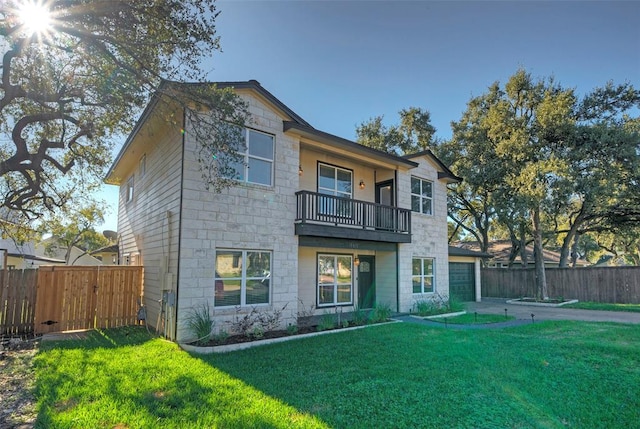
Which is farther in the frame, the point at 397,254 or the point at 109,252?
the point at 109,252

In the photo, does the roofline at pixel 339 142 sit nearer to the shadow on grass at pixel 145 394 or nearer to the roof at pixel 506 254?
the shadow on grass at pixel 145 394

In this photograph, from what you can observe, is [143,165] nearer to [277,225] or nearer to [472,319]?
[277,225]

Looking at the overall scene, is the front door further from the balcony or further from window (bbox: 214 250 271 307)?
window (bbox: 214 250 271 307)

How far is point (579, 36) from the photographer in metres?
11.6

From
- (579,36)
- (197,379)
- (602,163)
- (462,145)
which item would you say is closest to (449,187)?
(462,145)

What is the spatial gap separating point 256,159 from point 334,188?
3957 millimetres

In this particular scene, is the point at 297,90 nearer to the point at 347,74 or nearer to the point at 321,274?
the point at 347,74

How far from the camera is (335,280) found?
1287cm

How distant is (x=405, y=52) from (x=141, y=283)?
39.9ft

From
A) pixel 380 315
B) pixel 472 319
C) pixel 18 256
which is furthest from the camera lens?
pixel 18 256

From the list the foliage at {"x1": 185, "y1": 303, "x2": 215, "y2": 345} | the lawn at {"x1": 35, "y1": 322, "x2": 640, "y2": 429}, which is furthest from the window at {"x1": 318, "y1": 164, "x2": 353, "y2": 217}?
the foliage at {"x1": 185, "y1": 303, "x2": 215, "y2": 345}

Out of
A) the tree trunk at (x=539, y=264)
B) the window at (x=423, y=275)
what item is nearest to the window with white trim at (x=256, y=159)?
the window at (x=423, y=275)

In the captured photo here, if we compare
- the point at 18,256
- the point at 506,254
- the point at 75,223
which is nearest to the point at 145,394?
the point at 18,256

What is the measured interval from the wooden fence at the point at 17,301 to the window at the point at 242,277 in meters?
5.14
